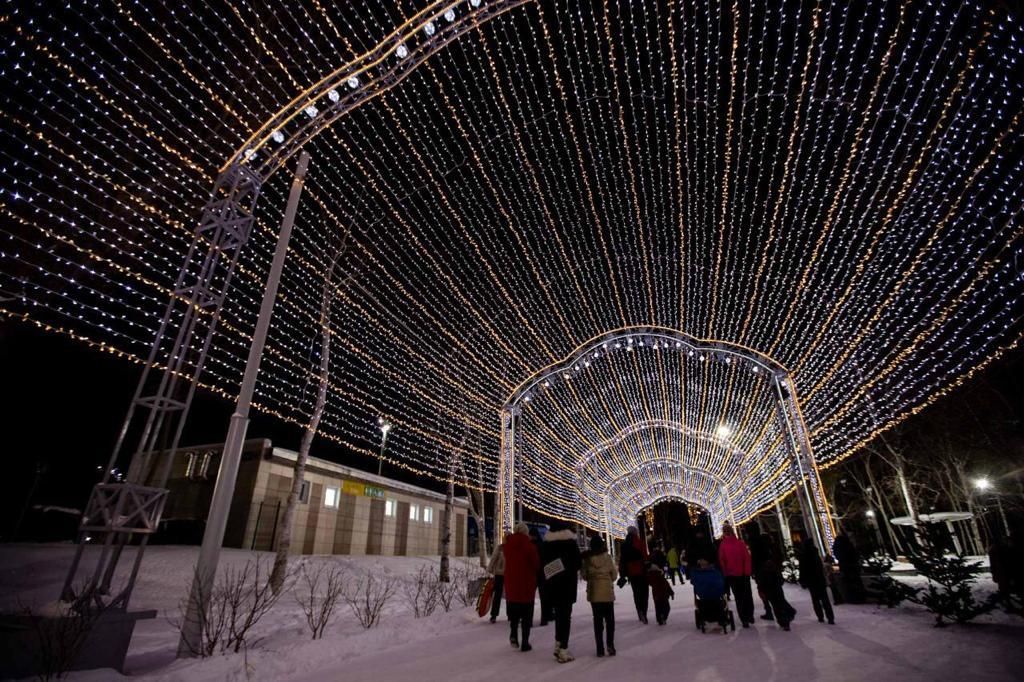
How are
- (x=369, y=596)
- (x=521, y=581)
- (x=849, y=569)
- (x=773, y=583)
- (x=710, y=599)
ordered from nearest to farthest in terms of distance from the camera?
(x=521, y=581) → (x=710, y=599) → (x=773, y=583) → (x=849, y=569) → (x=369, y=596)

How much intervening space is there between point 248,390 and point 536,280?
7.96 meters

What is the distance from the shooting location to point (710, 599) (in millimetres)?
6410

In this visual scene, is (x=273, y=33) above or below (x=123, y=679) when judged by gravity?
above

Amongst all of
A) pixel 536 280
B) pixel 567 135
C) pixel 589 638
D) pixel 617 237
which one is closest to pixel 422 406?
pixel 536 280

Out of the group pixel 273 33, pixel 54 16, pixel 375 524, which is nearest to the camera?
pixel 54 16

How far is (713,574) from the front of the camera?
6566mm

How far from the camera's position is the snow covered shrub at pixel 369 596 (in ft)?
23.0

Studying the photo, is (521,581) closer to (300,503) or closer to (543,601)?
(543,601)

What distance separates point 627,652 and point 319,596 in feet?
25.8

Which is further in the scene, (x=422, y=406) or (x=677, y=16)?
(x=422, y=406)

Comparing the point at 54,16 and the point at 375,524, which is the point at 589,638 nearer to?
the point at 54,16

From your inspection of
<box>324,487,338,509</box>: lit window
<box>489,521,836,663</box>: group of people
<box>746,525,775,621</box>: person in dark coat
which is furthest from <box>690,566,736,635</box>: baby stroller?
<box>324,487,338,509</box>: lit window

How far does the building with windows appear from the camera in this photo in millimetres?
17797

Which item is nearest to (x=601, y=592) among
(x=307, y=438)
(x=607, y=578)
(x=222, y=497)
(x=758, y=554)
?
(x=607, y=578)
